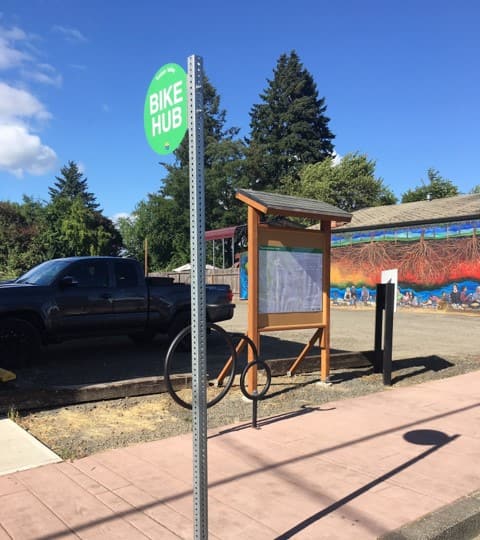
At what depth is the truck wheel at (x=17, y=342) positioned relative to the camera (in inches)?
299

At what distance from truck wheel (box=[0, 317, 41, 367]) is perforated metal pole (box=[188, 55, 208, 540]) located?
578 centimetres

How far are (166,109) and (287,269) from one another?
14.7 ft

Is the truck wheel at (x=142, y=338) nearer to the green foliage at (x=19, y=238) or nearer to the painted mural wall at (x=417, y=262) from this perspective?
the painted mural wall at (x=417, y=262)

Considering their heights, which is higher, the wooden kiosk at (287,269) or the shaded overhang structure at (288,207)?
the shaded overhang structure at (288,207)

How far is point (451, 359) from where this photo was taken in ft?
32.8

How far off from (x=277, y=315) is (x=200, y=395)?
14.2 ft

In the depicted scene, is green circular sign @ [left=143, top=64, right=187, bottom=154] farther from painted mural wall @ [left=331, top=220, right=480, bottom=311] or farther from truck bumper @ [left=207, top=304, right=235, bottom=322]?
painted mural wall @ [left=331, top=220, right=480, bottom=311]

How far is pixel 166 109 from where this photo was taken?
2812 millimetres

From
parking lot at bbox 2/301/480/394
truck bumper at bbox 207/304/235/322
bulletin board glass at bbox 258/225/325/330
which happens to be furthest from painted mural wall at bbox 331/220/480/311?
bulletin board glass at bbox 258/225/325/330

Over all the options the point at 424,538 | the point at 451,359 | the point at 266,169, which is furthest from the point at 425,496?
the point at 266,169

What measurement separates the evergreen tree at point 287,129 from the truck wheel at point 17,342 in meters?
53.5

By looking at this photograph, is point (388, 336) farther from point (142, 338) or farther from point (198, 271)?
point (198, 271)

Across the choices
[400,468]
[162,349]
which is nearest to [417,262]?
[162,349]

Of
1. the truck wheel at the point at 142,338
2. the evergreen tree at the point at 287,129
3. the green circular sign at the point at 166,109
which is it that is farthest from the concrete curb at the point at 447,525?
the evergreen tree at the point at 287,129
